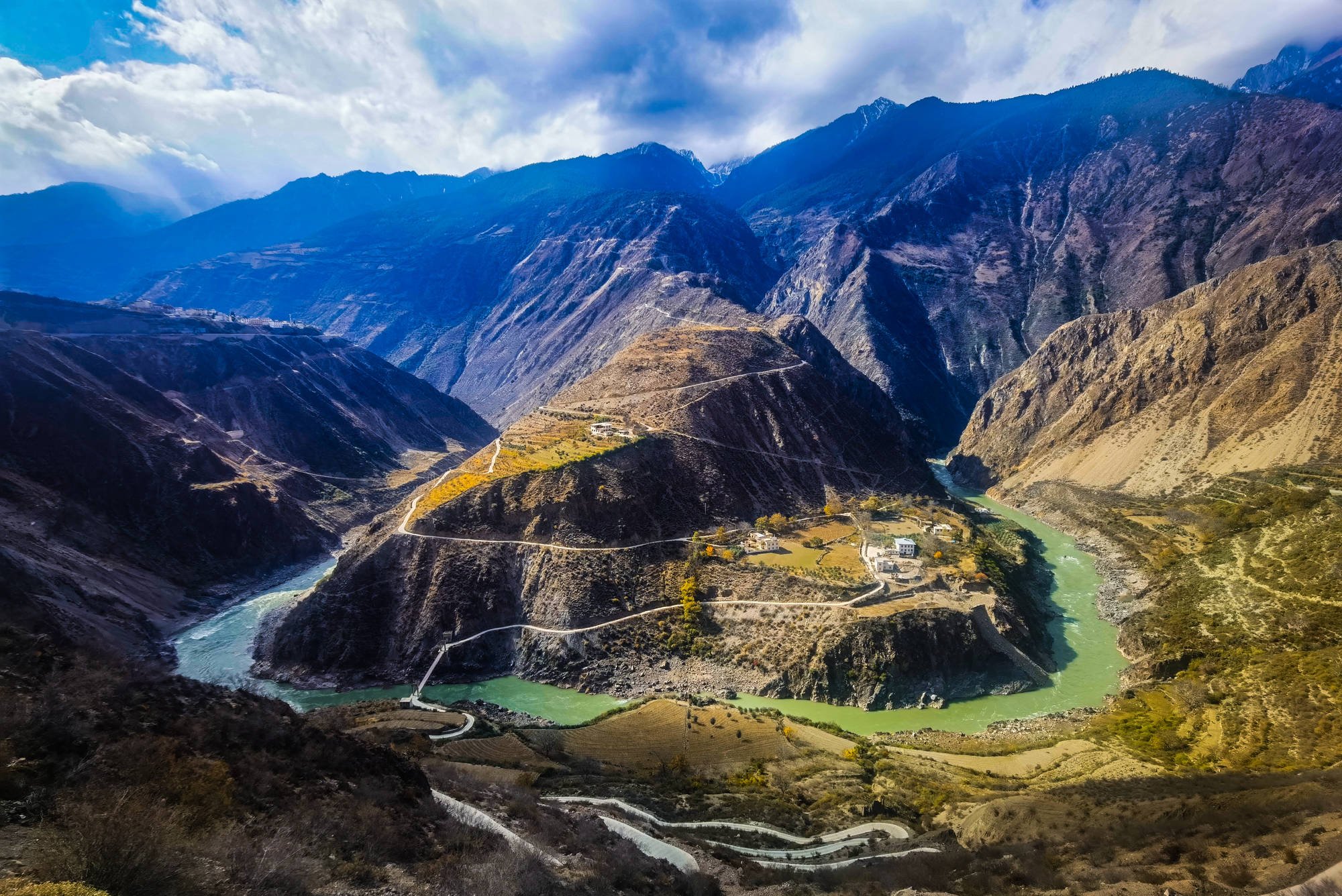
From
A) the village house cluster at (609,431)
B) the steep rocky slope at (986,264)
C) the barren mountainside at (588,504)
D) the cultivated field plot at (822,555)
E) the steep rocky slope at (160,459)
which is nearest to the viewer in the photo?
the barren mountainside at (588,504)

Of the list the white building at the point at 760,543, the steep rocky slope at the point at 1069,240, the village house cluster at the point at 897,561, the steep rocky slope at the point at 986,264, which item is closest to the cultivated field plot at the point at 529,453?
the white building at the point at 760,543

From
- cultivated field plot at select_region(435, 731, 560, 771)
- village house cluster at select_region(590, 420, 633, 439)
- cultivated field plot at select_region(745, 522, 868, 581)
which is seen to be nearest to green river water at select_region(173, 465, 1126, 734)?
cultivated field plot at select_region(435, 731, 560, 771)

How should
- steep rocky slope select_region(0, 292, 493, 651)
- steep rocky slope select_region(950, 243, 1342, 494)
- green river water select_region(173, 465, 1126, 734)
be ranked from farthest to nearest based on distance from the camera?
steep rocky slope select_region(950, 243, 1342, 494) → steep rocky slope select_region(0, 292, 493, 651) → green river water select_region(173, 465, 1126, 734)

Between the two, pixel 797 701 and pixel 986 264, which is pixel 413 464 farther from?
pixel 986 264

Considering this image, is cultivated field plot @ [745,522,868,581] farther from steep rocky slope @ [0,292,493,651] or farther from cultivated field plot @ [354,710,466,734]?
steep rocky slope @ [0,292,493,651]

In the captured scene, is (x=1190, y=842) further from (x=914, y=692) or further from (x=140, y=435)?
(x=140, y=435)

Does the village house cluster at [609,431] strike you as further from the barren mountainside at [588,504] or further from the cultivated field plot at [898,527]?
the cultivated field plot at [898,527]

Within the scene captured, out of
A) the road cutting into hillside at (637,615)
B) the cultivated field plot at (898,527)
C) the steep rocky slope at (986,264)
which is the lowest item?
the road cutting into hillside at (637,615)
